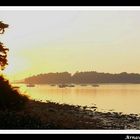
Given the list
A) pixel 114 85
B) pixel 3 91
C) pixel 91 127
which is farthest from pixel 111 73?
pixel 3 91

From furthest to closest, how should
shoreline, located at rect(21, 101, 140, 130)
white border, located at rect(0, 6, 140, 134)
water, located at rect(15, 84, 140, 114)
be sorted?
water, located at rect(15, 84, 140, 114) → shoreline, located at rect(21, 101, 140, 130) → white border, located at rect(0, 6, 140, 134)

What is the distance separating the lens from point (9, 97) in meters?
8.45

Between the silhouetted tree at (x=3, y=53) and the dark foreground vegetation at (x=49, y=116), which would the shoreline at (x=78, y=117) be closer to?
the dark foreground vegetation at (x=49, y=116)

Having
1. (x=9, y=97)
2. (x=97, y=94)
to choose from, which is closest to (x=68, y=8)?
(x=97, y=94)

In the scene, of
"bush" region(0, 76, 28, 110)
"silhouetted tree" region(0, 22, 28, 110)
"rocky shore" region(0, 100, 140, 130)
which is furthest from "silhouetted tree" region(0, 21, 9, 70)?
"rocky shore" region(0, 100, 140, 130)

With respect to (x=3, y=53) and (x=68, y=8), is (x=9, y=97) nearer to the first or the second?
(x=3, y=53)

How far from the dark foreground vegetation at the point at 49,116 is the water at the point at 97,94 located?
0.06m

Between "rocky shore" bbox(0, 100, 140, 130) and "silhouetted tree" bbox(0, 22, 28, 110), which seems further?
"silhouetted tree" bbox(0, 22, 28, 110)

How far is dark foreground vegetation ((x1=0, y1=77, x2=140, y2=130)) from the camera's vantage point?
8.27m

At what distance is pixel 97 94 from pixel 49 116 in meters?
0.62

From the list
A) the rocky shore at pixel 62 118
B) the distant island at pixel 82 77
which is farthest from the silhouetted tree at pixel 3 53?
the rocky shore at pixel 62 118

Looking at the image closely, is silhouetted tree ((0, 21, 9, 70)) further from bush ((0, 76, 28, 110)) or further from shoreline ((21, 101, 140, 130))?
shoreline ((21, 101, 140, 130))

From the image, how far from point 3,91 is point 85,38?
1.06 meters

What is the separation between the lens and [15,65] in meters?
8.49
